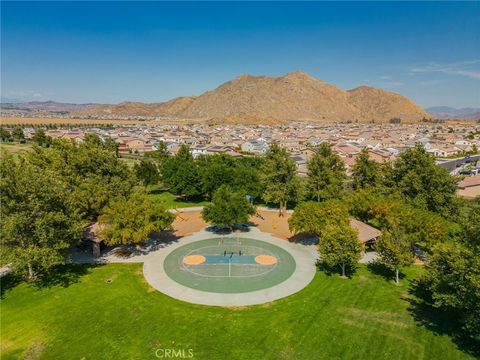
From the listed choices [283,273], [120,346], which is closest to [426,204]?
[283,273]

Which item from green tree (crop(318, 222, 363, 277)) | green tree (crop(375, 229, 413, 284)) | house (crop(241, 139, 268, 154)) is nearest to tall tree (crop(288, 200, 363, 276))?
green tree (crop(318, 222, 363, 277))

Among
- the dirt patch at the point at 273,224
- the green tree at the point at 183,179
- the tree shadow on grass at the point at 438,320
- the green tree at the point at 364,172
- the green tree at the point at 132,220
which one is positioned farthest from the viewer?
the green tree at the point at 183,179

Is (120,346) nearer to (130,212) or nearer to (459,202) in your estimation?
(130,212)

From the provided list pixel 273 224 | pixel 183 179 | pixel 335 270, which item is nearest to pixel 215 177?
pixel 183 179

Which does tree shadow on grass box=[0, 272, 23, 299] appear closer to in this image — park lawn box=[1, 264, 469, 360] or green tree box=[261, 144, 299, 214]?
park lawn box=[1, 264, 469, 360]

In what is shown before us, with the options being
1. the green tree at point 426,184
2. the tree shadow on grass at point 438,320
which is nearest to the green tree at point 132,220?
the tree shadow on grass at point 438,320

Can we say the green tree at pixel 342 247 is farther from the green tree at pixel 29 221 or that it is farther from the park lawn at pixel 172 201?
the park lawn at pixel 172 201

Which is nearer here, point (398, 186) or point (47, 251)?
point (47, 251)
